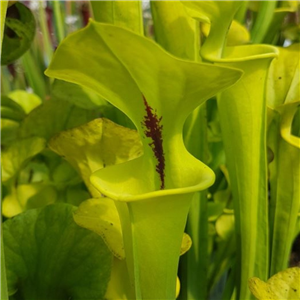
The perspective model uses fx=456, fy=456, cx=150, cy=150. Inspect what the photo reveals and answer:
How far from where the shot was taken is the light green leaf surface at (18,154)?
0.50m

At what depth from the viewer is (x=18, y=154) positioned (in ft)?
1.68

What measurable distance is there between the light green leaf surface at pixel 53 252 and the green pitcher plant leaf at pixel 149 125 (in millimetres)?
72

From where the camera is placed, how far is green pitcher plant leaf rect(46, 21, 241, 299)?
0.24 metres

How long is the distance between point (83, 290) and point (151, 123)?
0.21 m

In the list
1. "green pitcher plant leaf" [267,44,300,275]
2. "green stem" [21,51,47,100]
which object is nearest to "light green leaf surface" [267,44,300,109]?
"green pitcher plant leaf" [267,44,300,275]

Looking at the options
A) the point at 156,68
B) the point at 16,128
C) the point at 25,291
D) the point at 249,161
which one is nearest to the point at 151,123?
the point at 156,68

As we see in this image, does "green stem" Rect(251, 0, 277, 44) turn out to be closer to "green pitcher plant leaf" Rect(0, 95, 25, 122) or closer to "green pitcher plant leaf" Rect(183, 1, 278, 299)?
"green pitcher plant leaf" Rect(183, 1, 278, 299)

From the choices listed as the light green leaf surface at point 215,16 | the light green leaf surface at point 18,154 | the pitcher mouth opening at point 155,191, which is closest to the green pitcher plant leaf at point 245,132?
Result: the light green leaf surface at point 215,16

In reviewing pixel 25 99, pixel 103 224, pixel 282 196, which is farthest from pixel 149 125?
pixel 25 99

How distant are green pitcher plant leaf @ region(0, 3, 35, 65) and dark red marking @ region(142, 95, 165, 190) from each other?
0.97 feet

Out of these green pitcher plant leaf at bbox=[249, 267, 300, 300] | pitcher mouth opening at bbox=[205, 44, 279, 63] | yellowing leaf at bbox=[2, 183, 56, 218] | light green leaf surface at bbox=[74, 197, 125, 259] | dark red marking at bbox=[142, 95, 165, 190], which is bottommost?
yellowing leaf at bbox=[2, 183, 56, 218]

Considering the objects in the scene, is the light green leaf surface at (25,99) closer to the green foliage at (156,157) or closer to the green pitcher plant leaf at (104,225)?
the green foliage at (156,157)

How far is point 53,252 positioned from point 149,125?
202 mm

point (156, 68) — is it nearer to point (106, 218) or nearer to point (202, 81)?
point (202, 81)
